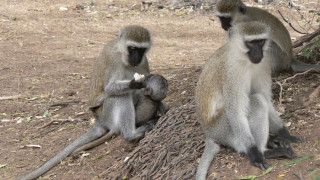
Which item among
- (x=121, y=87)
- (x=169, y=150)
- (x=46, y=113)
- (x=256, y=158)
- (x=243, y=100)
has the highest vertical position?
(x=243, y=100)

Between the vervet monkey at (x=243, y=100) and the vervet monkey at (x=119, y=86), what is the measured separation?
1.50 m

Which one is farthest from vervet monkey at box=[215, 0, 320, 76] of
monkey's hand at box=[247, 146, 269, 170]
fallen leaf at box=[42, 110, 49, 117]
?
fallen leaf at box=[42, 110, 49, 117]

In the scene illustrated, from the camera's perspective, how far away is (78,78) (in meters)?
10.2

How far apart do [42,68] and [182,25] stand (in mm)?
5760

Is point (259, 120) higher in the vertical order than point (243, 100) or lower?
lower

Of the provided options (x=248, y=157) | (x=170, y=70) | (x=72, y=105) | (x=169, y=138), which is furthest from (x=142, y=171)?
(x=170, y=70)

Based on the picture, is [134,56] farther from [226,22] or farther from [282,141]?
[282,141]

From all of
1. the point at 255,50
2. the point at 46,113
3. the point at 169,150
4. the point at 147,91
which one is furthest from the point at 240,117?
the point at 46,113

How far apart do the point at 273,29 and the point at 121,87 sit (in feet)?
8.54

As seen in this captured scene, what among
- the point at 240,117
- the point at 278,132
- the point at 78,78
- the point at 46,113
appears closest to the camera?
the point at 240,117

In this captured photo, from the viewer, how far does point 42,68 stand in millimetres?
10945

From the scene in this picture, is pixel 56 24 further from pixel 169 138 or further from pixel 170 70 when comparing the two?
pixel 169 138

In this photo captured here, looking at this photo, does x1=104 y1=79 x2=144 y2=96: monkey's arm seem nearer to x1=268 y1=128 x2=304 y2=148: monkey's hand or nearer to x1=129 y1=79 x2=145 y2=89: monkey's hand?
x1=129 y1=79 x2=145 y2=89: monkey's hand

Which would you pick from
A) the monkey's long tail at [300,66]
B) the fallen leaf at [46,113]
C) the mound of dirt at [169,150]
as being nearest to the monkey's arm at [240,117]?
the mound of dirt at [169,150]
